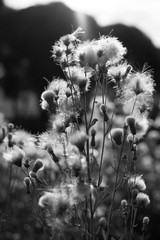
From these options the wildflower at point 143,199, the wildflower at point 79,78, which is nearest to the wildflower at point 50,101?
the wildflower at point 79,78

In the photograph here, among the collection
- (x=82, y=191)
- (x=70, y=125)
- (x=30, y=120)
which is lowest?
(x=82, y=191)

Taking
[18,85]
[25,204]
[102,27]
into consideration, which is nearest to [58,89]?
[25,204]

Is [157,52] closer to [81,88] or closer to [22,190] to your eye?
[22,190]

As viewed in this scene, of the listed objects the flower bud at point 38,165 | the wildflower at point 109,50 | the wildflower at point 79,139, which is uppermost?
the wildflower at point 109,50

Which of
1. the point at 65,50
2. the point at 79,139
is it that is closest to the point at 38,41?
the point at 65,50

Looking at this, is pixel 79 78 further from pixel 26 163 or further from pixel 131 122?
pixel 26 163

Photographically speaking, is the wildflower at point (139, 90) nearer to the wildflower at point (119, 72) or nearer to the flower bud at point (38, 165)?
the wildflower at point (119, 72)

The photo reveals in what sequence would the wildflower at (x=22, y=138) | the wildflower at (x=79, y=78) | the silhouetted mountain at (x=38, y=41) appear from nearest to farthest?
1. the wildflower at (x=79, y=78)
2. the wildflower at (x=22, y=138)
3. the silhouetted mountain at (x=38, y=41)

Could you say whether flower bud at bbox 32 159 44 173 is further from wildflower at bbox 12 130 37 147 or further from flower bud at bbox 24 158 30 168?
wildflower at bbox 12 130 37 147
